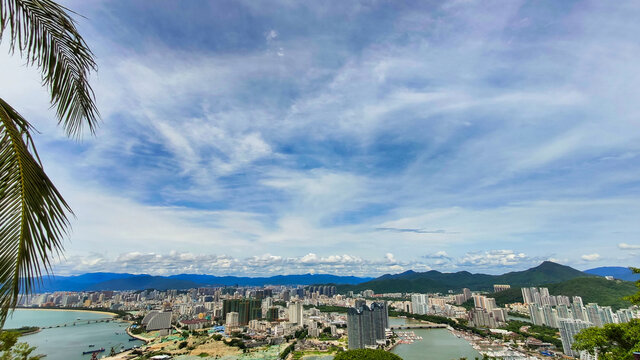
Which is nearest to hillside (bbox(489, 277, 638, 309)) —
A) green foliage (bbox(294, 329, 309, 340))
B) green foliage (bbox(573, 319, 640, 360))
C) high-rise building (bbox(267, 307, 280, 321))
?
green foliage (bbox(294, 329, 309, 340))

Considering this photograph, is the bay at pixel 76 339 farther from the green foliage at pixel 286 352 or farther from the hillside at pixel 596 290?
the hillside at pixel 596 290

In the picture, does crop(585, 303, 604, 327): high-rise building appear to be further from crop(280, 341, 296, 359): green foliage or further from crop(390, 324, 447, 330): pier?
crop(280, 341, 296, 359): green foliage

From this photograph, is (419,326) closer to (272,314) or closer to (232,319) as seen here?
(272,314)

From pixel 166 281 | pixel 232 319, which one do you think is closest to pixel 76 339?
pixel 232 319

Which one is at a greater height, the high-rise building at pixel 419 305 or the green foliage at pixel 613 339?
the green foliage at pixel 613 339

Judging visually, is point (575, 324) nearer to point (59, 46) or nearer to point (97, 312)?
point (59, 46)

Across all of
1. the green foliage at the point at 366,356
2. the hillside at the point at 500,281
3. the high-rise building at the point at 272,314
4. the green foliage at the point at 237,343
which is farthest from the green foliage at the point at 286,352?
the hillside at the point at 500,281
